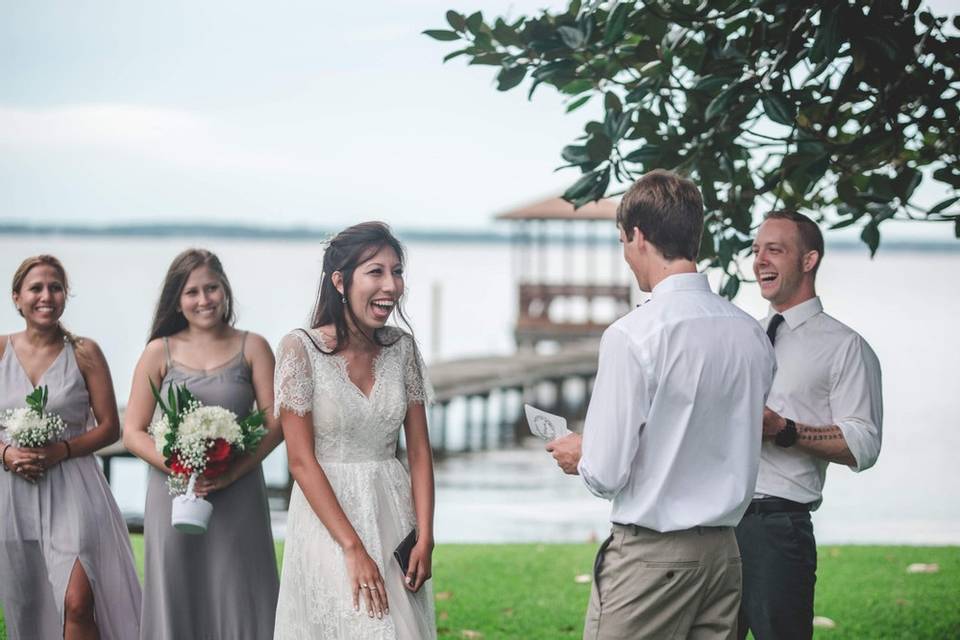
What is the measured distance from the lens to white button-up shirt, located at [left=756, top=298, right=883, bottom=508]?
14.5 ft

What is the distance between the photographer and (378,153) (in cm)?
10556

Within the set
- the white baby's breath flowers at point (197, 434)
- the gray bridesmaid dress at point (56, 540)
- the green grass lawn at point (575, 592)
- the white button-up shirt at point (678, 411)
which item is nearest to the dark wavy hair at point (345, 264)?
the white baby's breath flowers at point (197, 434)

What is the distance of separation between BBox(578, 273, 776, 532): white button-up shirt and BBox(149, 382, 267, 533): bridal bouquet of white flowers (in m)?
1.84

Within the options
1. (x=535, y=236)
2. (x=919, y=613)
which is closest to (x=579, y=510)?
(x=919, y=613)

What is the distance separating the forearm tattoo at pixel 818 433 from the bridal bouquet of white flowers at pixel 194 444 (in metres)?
2.03

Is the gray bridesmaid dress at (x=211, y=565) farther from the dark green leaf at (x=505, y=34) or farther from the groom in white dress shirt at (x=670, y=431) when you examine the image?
the groom in white dress shirt at (x=670, y=431)

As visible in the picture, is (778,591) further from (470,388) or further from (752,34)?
(470,388)

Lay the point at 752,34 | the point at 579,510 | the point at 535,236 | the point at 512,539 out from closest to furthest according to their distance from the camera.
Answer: the point at 752,34 → the point at 512,539 → the point at 579,510 → the point at 535,236

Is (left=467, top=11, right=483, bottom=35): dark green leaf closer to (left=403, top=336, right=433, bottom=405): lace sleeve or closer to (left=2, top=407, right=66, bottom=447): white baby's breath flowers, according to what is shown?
(left=403, top=336, right=433, bottom=405): lace sleeve

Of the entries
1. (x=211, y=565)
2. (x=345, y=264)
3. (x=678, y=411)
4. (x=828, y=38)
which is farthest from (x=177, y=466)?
(x=828, y=38)

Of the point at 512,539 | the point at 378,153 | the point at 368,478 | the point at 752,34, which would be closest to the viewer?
the point at 368,478

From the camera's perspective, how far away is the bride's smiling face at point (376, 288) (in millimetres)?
4234

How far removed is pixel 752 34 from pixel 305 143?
9075 cm

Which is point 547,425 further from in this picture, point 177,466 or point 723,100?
point 177,466
